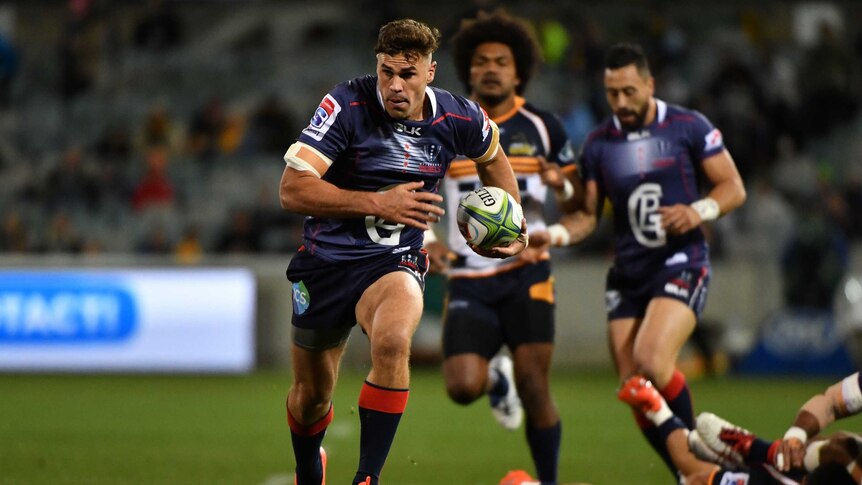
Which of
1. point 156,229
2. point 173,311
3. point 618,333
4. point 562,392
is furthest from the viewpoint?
point 156,229

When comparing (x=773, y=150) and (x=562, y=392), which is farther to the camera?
(x=773, y=150)

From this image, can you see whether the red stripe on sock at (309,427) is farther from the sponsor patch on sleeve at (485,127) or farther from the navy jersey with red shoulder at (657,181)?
the navy jersey with red shoulder at (657,181)

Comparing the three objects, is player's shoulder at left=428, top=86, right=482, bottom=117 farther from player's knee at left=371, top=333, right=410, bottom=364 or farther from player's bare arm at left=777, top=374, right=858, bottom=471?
player's bare arm at left=777, top=374, right=858, bottom=471

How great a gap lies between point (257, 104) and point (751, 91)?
26.0 feet

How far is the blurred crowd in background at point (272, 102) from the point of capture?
18875 millimetres

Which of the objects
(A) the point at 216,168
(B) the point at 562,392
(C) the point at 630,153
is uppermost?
(C) the point at 630,153

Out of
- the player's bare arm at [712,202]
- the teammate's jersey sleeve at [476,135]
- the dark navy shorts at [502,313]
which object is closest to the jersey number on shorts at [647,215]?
the player's bare arm at [712,202]

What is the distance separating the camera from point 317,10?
2355cm

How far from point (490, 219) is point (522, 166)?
1658 mm

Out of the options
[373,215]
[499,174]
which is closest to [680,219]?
[499,174]

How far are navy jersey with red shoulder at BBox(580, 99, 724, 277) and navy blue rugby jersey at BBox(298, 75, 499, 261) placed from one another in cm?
176

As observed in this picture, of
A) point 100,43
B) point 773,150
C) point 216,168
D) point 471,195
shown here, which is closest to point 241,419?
point 471,195

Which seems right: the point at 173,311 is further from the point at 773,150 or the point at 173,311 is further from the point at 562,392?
the point at 773,150

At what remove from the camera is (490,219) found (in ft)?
21.2
